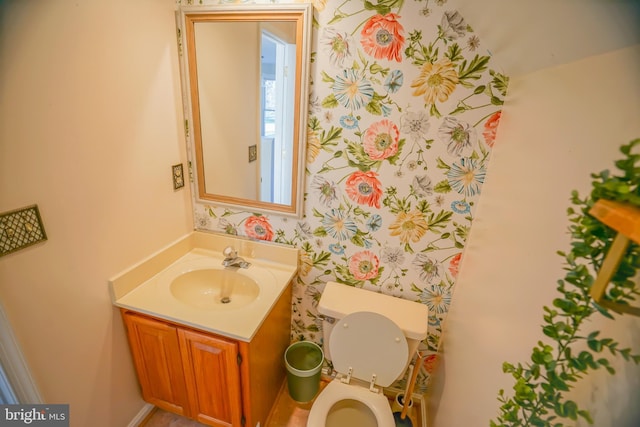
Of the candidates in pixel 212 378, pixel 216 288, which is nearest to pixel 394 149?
pixel 216 288

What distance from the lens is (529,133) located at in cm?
85

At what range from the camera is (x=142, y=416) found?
1514 mm

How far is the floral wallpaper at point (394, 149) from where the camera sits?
109 cm

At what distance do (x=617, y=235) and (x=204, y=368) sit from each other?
56.0 inches

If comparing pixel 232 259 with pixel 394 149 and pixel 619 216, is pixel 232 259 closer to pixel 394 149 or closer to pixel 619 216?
pixel 394 149

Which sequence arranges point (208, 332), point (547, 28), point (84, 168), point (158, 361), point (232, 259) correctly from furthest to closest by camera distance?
1. point (232, 259)
2. point (158, 361)
3. point (208, 332)
4. point (84, 168)
5. point (547, 28)

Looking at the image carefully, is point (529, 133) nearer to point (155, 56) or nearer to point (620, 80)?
point (620, 80)

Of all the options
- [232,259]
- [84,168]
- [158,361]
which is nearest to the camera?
[84,168]

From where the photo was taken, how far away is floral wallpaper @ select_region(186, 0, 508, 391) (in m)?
1.09

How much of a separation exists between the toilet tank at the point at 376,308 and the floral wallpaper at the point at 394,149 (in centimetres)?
6

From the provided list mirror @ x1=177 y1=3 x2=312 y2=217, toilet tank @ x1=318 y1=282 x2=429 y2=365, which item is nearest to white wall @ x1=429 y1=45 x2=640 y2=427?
toilet tank @ x1=318 y1=282 x2=429 y2=365

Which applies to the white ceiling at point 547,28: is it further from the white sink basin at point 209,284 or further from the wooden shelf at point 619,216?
the white sink basin at point 209,284

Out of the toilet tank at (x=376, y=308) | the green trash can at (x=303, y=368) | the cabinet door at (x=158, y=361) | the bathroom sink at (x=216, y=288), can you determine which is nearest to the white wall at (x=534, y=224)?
the toilet tank at (x=376, y=308)

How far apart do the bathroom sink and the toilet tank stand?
0.38 meters
